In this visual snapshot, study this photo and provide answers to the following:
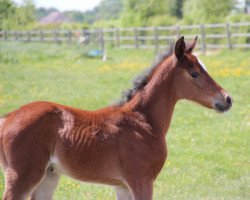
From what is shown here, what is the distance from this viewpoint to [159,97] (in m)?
6.83

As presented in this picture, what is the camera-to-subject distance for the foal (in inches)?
237

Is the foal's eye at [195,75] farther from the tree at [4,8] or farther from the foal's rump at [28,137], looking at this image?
the tree at [4,8]

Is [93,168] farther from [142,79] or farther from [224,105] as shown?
[224,105]

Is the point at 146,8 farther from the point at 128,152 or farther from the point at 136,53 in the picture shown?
the point at 128,152

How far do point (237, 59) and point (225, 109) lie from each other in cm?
2179

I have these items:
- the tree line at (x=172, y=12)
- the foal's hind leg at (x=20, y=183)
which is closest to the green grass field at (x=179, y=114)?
the foal's hind leg at (x=20, y=183)

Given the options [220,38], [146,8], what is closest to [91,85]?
[220,38]

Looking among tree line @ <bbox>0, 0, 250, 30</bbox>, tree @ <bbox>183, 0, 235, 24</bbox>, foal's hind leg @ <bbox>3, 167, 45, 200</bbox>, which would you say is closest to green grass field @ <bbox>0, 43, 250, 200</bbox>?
foal's hind leg @ <bbox>3, 167, 45, 200</bbox>

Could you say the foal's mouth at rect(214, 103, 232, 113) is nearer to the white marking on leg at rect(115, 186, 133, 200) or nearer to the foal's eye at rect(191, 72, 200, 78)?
the foal's eye at rect(191, 72, 200, 78)

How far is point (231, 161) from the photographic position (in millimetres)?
11328

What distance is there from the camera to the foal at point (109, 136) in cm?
603

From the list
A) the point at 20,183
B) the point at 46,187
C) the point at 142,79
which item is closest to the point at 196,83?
the point at 142,79

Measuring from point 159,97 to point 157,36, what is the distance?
99.8 feet

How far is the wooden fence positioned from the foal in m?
25.3
